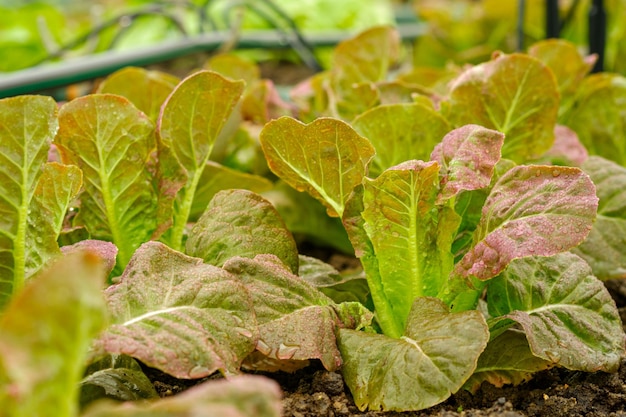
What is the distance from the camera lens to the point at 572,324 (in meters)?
0.85

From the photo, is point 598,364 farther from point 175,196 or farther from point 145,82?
point 145,82

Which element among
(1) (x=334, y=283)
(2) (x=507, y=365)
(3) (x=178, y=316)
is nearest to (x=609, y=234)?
(2) (x=507, y=365)

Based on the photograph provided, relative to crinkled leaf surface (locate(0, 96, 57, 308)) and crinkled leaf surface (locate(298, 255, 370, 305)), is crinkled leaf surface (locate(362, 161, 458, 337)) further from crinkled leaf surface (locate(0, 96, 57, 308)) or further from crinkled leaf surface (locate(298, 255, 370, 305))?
crinkled leaf surface (locate(0, 96, 57, 308))

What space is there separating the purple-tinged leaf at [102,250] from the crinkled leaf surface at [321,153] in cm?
22

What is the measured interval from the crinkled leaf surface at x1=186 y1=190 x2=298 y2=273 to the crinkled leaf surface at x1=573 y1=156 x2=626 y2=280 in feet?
1.46

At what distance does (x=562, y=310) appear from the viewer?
867 mm

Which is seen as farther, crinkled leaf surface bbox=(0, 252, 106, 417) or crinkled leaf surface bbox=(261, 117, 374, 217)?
crinkled leaf surface bbox=(261, 117, 374, 217)

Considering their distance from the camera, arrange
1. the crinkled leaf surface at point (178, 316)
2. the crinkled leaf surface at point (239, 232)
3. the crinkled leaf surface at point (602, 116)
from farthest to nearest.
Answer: the crinkled leaf surface at point (602, 116) < the crinkled leaf surface at point (239, 232) < the crinkled leaf surface at point (178, 316)

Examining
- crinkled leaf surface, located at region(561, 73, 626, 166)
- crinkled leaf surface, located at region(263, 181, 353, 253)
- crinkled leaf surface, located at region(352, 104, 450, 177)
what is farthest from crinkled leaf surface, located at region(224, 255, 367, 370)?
crinkled leaf surface, located at region(561, 73, 626, 166)

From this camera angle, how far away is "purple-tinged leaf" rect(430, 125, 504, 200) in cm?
79

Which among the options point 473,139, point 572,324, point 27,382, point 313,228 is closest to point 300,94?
point 313,228

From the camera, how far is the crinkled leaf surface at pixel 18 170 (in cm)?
75

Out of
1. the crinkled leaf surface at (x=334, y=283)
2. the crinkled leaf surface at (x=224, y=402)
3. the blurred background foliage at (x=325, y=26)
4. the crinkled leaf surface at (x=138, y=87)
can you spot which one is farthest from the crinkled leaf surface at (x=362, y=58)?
the crinkled leaf surface at (x=224, y=402)

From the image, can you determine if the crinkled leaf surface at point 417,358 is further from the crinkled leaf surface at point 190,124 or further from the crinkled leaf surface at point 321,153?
the crinkled leaf surface at point 190,124
